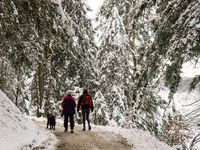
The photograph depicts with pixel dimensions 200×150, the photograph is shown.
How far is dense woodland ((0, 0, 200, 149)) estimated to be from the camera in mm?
6117

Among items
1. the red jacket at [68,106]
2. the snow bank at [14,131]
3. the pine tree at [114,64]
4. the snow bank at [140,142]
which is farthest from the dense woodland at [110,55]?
the snow bank at [14,131]

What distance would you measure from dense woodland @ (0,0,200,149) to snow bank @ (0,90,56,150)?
2.70 meters

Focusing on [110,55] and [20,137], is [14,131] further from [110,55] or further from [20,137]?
[110,55]

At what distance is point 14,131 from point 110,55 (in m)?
9.17

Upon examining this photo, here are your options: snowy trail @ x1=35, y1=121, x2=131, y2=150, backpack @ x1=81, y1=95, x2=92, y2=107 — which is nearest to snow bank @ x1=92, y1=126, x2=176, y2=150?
snowy trail @ x1=35, y1=121, x2=131, y2=150

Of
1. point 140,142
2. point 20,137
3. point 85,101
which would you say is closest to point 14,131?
point 20,137

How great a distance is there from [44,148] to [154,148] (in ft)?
11.8

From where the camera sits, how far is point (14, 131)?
5.18 m

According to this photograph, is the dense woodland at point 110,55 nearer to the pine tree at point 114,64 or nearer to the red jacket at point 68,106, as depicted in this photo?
the pine tree at point 114,64

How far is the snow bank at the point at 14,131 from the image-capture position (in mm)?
4490

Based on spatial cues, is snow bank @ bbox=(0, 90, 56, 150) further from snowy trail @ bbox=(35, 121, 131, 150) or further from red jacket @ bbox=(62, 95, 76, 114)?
red jacket @ bbox=(62, 95, 76, 114)

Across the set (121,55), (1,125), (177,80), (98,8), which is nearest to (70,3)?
(98,8)

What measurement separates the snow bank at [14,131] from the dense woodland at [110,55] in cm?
270

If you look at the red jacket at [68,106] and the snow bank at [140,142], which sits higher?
the red jacket at [68,106]
